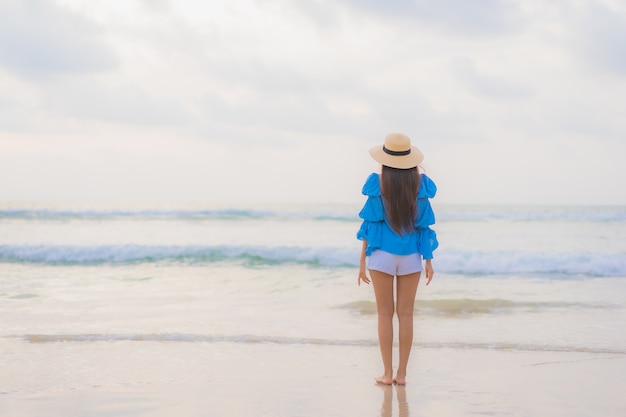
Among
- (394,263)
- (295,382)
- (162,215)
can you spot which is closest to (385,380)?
(295,382)

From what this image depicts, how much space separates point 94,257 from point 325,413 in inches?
503

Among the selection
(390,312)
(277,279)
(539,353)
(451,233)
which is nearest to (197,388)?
(390,312)

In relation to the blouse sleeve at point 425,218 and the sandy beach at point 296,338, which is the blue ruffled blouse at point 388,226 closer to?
the blouse sleeve at point 425,218

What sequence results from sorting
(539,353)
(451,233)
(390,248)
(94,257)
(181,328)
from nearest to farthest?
(390,248) < (539,353) < (181,328) < (94,257) < (451,233)

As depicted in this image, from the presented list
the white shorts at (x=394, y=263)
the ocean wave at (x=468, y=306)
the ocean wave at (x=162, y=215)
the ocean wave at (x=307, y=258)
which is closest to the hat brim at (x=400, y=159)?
the white shorts at (x=394, y=263)

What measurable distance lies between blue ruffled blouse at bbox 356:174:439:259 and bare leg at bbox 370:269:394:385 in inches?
8.7

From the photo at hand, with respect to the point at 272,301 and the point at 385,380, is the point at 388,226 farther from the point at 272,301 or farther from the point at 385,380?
the point at 272,301

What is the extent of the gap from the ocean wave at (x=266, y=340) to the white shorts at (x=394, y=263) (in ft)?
6.06

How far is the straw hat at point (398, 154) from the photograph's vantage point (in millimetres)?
4570

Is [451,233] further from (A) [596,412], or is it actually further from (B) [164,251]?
(A) [596,412]

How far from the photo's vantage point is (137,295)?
31.5 ft

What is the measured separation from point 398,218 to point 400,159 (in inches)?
15.8

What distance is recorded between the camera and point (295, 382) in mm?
4973

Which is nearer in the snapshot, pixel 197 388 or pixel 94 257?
pixel 197 388
